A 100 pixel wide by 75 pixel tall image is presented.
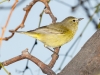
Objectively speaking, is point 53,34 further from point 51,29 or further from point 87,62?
point 87,62

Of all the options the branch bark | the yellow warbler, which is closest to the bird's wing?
the yellow warbler

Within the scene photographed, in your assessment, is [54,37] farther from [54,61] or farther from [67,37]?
[54,61]

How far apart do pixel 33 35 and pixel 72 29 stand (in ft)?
1.36

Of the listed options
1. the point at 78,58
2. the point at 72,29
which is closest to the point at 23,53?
the point at 78,58

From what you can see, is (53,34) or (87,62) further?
(53,34)

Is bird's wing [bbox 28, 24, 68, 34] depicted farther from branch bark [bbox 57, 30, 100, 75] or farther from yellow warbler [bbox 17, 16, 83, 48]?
branch bark [bbox 57, 30, 100, 75]

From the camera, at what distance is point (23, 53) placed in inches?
39.2

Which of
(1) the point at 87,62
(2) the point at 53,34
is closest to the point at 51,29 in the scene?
(2) the point at 53,34

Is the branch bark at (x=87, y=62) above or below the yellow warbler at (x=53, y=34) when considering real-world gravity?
above

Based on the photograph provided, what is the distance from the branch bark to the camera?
83 centimetres

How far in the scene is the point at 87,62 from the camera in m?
0.87

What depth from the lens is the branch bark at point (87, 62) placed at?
0.83 meters

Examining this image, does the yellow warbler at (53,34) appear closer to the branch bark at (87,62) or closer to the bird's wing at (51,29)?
the bird's wing at (51,29)

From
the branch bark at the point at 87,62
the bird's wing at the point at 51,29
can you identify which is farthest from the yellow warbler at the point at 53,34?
the branch bark at the point at 87,62
